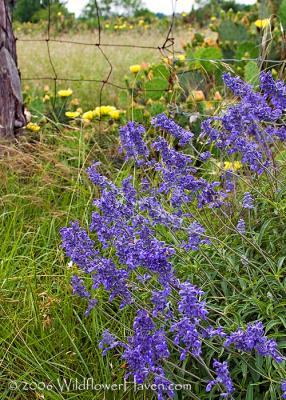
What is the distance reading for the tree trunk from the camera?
410cm

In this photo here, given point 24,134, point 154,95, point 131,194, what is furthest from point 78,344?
point 154,95

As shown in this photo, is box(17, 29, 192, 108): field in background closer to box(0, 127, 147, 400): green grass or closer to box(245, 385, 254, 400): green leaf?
box(0, 127, 147, 400): green grass

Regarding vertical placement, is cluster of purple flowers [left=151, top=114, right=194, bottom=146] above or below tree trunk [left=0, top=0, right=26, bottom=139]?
above

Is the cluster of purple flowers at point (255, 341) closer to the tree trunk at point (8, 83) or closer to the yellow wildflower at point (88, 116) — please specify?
the tree trunk at point (8, 83)

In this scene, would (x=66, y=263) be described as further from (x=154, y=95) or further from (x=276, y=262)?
(x=154, y=95)

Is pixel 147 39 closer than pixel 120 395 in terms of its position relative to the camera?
No

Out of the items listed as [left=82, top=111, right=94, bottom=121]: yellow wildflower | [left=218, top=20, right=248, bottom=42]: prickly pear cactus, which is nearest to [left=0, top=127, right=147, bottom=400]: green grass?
[left=82, top=111, right=94, bottom=121]: yellow wildflower

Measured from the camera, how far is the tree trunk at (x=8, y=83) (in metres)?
4.10

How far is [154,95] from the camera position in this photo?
4820 millimetres

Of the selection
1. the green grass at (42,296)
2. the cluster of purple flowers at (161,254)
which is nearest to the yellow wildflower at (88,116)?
the green grass at (42,296)

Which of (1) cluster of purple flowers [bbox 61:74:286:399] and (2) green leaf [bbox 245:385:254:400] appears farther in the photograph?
(2) green leaf [bbox 245:385:254:400]

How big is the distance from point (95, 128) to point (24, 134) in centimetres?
46

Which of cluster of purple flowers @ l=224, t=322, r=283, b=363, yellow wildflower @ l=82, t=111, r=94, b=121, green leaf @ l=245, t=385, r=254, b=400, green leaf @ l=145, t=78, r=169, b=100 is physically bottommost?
green leaf @ l=245, t=385, r=254, b=400

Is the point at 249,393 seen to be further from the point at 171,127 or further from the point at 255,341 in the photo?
the point at 171,127
